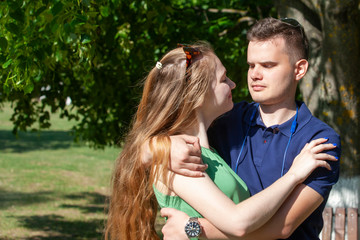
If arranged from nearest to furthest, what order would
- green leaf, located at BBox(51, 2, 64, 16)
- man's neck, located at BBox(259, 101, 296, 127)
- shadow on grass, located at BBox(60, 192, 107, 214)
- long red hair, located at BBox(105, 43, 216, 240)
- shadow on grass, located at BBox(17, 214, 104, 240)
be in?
1. long red hair, located at BBox(105, 43, 216, 240)
2. man's neck, located at BBox(259, 101, 296, 127)
3. green leaf, located at BBox(51, 2, 64, 16)
4. shadow on grass, located at BBox(17, 214, 104, 240)
5. shadow on grass, located at BBox(60, 192, 107, 214)

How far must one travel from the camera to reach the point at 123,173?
2473 mm

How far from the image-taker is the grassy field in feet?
Answer: 28.6

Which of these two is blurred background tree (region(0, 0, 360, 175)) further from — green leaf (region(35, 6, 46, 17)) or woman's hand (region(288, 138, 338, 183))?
woman's hand (region(288, 138, 338, 183))

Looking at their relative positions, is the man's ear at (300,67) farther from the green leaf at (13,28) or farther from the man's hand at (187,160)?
→ the green leaf at (13,28)

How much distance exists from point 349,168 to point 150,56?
2704mm

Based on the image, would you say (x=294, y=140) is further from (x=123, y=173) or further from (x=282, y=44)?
(x=123, y=173)

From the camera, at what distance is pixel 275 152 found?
2.33m

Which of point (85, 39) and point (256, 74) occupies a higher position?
point (85, 39)

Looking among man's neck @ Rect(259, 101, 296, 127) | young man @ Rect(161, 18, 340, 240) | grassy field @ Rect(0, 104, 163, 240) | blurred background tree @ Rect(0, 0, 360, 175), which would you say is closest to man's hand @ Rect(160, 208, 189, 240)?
young man @ Rect(161, 18, 340, 240)

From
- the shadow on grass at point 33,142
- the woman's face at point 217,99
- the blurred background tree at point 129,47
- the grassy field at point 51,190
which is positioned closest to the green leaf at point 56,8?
the blurred background tree at point 129,47

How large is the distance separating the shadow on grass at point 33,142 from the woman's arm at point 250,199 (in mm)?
16281

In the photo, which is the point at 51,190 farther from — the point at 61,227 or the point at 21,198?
the point at 61,227

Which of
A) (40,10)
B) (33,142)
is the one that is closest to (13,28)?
(40,10)

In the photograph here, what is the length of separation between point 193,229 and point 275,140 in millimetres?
569
